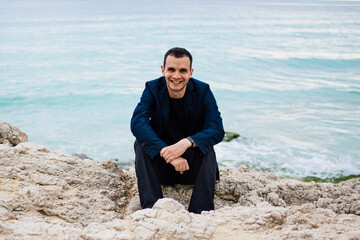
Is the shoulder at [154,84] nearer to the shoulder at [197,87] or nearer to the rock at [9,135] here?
the shoulder at [197,87]

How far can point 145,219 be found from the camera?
7.66ft

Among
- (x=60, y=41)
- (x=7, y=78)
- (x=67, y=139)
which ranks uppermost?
(x=60, y=41)

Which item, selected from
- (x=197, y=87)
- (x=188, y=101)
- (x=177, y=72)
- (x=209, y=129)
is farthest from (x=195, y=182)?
(x=177, y=72)

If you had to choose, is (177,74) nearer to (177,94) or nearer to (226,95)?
(177,94)

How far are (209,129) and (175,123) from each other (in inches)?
15.8

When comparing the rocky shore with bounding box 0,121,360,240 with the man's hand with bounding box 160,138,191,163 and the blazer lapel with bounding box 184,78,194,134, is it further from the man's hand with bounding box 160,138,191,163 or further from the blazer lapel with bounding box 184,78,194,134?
the blazer lapel with bounding box 184,78,194,134

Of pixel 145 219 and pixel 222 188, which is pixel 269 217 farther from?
pixel 222 188

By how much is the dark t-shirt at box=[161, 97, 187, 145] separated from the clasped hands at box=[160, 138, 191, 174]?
327mm

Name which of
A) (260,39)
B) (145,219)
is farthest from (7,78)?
(260,39)

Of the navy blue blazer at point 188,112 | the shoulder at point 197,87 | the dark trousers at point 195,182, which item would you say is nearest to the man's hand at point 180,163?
the dark trousers at point 195,182

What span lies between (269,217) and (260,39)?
108ft

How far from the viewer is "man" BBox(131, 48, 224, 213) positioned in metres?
3.15

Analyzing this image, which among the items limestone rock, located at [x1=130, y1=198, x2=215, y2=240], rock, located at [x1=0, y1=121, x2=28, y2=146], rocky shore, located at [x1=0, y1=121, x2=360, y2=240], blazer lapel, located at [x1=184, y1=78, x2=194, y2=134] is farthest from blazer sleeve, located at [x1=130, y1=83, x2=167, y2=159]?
rock, located at [x1=0, y1=121, x2=28, y2=146]

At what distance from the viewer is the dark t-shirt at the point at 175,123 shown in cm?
347
